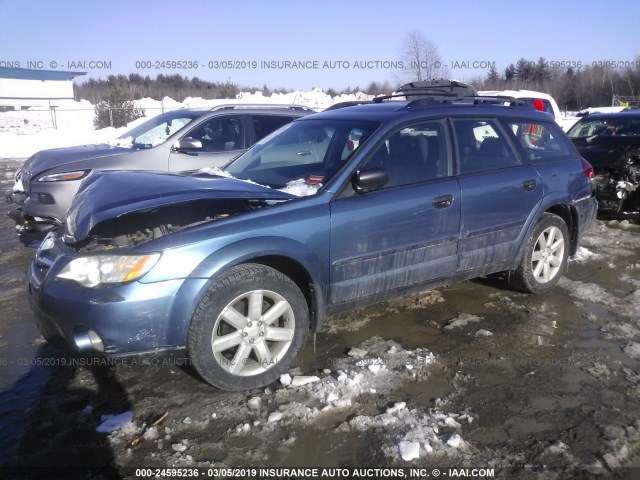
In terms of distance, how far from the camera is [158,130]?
25.1ft

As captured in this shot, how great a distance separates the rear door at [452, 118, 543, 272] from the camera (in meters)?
4.29

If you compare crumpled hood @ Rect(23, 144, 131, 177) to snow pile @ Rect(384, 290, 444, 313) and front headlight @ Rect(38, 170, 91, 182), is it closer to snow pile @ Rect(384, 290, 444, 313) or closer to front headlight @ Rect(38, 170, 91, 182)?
front headlight @ Rect(38, 170, 91, 182)

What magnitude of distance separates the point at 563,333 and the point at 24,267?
17.2 feet

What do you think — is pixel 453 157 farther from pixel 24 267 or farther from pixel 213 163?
pixel 24 267

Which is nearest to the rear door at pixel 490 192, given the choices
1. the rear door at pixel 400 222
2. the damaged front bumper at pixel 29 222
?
the rear door at pixel 400 222

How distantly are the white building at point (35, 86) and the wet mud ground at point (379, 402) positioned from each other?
150 feet

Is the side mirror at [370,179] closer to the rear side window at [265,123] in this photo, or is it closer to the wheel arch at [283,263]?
the wheel arch at [283,263]

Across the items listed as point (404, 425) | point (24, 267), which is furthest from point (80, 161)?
point (404, 425)

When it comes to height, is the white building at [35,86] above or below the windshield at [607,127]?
above

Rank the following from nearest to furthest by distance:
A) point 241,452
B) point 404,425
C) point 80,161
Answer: point 241,452 < point 404,425 < point 80,161

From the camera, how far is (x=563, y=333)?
4246 millimetres

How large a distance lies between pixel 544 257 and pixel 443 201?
1.52 meters

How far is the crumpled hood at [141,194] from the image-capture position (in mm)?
3471

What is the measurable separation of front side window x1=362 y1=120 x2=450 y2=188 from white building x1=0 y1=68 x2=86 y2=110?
4573cm
